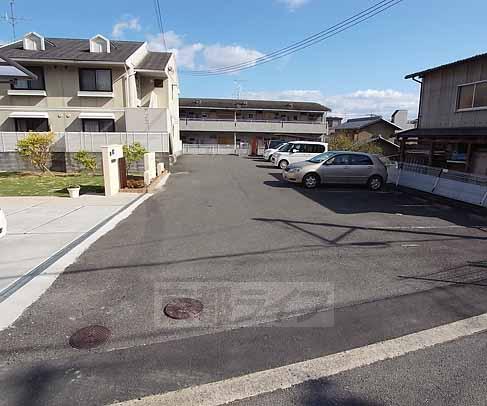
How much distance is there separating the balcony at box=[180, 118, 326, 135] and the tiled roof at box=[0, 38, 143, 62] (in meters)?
17.7

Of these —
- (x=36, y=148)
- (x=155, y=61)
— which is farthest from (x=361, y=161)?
(x=155, y=61)

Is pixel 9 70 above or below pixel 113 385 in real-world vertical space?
above

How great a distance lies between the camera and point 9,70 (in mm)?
8492

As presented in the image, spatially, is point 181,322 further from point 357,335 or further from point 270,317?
point 357,335

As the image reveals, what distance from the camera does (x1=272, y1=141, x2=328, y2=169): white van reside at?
21906 millimetres

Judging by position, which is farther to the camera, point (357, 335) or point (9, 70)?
point (9, 70)

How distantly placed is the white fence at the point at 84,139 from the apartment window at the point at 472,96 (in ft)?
45.1

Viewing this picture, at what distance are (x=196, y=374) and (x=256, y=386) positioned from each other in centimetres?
50

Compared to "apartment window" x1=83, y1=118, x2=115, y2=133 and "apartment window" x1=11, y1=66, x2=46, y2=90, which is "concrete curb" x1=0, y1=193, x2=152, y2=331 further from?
"apartment window" x1=11, y1=66, x2=46, y2=90

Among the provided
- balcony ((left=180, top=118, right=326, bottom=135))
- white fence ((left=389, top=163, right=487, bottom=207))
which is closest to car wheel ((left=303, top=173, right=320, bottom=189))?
white fence ((left=389, top=163, right=487, bottom=207))

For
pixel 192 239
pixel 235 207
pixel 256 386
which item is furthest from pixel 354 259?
pixel 235 207

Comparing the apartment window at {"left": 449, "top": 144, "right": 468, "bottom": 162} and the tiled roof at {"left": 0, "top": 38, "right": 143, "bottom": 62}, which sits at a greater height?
the tiled roof at {"left": 0, "top": 38, "right": 143, "bottom": 62}

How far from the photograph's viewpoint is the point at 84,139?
1716 cm

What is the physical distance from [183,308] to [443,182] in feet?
38.8
